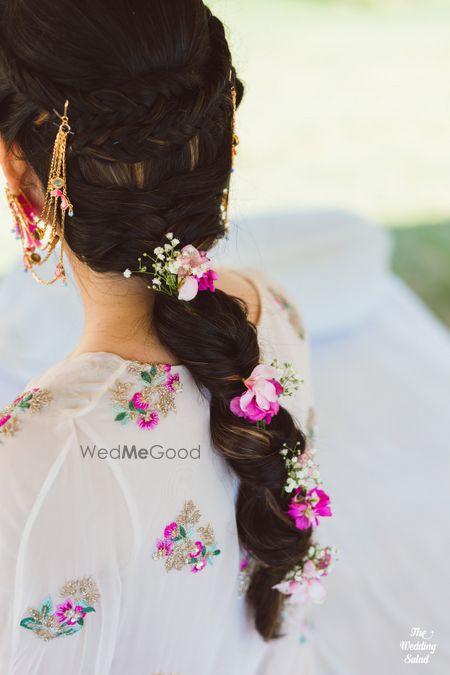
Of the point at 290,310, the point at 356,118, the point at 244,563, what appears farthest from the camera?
the point at 356,118

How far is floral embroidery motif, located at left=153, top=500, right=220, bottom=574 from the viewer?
98 cm

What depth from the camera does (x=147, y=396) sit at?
93cm

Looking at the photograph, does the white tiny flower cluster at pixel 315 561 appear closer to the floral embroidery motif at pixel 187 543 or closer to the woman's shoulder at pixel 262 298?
the floral embroidery motif at pixel 187 543

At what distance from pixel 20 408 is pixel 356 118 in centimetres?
470

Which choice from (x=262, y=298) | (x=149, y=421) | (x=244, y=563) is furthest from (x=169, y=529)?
(x=262, y=298)

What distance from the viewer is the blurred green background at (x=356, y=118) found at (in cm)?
404

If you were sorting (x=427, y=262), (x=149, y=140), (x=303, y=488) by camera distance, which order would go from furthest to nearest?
(x=427, y=262)
(x=303, y=488)
(x=149, y=140)

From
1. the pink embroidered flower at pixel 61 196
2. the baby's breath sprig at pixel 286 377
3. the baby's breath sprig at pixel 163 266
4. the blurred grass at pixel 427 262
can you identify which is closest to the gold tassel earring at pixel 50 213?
the pink embroidered flower at pixel 61 196

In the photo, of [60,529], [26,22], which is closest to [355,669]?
[60,529]

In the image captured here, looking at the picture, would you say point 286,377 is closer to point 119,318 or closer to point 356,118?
point 119,318

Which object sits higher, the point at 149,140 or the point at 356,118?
the point at 149,140

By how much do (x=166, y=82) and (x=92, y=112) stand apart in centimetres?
10

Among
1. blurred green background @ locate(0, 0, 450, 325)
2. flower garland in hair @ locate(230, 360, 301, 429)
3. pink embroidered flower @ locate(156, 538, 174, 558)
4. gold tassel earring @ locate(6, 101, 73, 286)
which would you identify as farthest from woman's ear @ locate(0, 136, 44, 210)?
blurred green background @ locate(0, 0, 450, 325)

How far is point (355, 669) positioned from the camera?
1.37 meters
